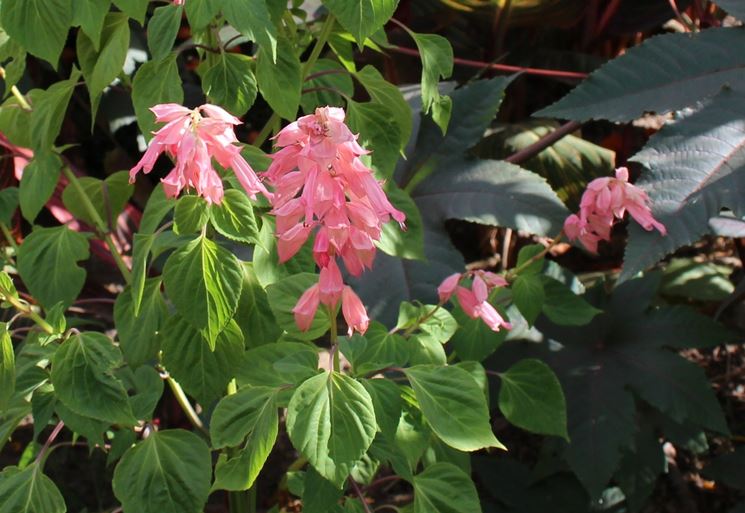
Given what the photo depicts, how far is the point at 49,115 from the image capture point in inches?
41.6

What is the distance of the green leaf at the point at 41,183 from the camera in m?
1.12

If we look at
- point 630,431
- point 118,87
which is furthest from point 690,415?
point 118,87

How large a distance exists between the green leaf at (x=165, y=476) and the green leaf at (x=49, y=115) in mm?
345

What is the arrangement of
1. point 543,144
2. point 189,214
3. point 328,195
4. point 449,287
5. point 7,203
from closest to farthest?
point 328,195
point 189,214
point 449,287
point 7,203
point 543,144

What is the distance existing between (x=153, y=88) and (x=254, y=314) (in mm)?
254

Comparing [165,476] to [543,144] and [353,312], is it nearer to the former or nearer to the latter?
[353,312]

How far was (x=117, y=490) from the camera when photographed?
0.98 meters

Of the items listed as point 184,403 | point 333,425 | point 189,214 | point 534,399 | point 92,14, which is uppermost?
point 92,14

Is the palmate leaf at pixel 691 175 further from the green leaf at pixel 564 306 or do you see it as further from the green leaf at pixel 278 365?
the green leaf at pixel 278 365

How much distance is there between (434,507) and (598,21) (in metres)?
1.54

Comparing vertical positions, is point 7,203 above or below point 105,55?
below

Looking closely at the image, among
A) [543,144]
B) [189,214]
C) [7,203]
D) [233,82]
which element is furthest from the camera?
[543,144]

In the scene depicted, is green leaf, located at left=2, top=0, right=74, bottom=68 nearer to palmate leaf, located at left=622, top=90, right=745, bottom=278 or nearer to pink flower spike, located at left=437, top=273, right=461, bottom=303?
pink flower spike, located at left=437, top=273, right=461, bottom=303

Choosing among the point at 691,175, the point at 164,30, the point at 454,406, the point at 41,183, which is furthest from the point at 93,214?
the point at 691,175
